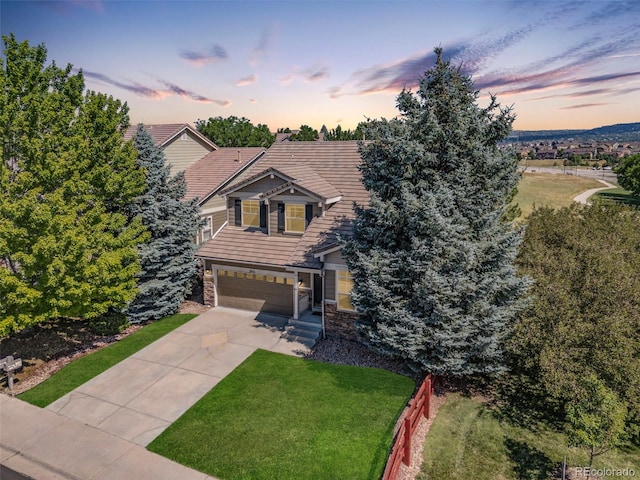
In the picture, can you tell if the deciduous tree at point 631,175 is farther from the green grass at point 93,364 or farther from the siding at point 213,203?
the green grass at point 93,364

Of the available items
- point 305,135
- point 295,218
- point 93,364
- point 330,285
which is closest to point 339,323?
point 330,285

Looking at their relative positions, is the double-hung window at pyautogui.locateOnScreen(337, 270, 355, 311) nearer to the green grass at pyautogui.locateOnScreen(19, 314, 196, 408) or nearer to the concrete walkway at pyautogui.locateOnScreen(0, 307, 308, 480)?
the concrete walkway at pyautogui.locateOnScreen(0, 307, 308, 480)

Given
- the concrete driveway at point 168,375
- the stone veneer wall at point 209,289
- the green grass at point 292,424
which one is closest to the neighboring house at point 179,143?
the stone veneer wall at point 209,289

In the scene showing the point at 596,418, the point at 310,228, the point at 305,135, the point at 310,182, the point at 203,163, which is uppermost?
the point at 305,135

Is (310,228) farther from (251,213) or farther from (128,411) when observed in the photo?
(128,411)

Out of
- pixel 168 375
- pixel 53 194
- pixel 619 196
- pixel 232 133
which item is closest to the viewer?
pixel 53 194

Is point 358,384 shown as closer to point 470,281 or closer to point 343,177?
point 470,281

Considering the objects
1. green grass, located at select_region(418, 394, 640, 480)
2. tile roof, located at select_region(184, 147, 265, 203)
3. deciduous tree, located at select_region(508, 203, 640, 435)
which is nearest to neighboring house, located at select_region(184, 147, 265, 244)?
tile roof, located at select_region(184, 147, 265, 203)
